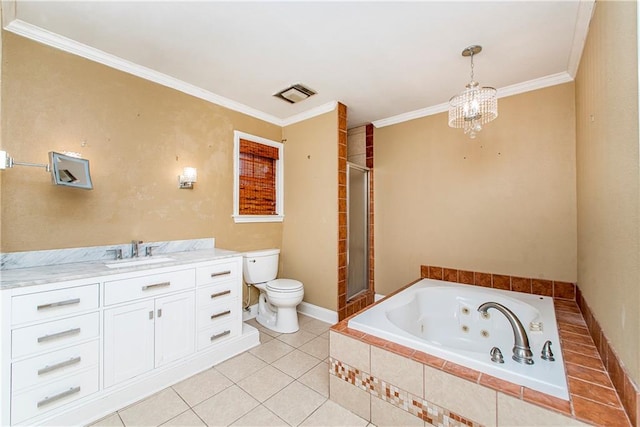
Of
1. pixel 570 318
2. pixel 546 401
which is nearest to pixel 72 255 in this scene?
pixel 546 401

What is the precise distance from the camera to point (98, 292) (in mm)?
1508

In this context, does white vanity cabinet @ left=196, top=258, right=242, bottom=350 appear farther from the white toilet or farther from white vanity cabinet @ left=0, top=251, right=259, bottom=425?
the white toilet

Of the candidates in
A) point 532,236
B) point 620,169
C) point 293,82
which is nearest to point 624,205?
point 620,169

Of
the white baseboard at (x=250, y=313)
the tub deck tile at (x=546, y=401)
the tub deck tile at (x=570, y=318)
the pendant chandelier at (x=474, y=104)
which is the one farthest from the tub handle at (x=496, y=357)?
the white baseboard at (x=250, y=313)

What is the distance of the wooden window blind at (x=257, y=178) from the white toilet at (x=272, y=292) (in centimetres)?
55

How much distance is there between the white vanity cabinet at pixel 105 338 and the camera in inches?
50.3

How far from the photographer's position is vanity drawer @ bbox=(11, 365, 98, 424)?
1.27 m

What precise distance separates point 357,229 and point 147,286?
2306 millimetres

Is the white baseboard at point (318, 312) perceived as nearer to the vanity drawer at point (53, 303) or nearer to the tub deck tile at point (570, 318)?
the tub deck tile at point (570, 318)

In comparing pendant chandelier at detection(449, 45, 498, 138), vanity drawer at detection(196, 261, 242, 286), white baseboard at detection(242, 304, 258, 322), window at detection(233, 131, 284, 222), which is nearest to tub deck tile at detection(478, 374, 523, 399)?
pendant chandelier at detection(449, 45, 498, 138)

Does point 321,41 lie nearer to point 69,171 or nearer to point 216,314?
point 69,171

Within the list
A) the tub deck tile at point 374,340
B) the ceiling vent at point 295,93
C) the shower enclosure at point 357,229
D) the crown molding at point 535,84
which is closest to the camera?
the tub deck tile at point 374,340

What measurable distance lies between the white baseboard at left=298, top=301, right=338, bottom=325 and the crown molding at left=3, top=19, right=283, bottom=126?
2349 millimetres

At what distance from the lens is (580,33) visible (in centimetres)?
169
